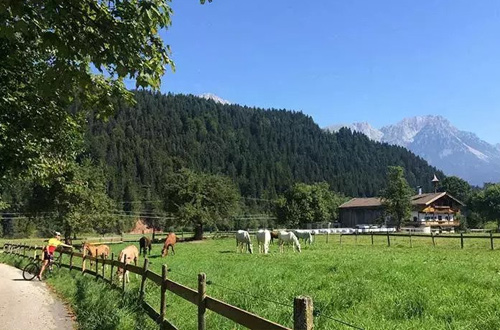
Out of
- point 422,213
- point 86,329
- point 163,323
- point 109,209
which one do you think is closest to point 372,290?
point 163,323

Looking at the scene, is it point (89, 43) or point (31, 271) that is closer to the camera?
point (89, 43)

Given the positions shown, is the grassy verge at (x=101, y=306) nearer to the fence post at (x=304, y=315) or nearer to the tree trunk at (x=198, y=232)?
the fence post at (x=304, y=315)

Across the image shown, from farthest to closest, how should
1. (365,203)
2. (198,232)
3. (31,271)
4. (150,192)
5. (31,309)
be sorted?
(150,192) → (365,203) → (198,232) → (31,271) → (31,309)

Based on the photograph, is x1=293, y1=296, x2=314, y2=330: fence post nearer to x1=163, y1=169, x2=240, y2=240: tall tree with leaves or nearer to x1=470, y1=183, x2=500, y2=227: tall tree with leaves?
x1=163, y1=169, x2=240, y2=240: tall tree with leaves

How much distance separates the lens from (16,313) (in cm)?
1186

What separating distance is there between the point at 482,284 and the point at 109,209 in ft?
176

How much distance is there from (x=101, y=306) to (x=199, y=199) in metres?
51.3

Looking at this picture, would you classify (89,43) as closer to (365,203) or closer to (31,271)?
(31,271)

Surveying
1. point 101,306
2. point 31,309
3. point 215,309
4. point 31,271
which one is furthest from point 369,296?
point 31,271

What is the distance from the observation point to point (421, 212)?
9169 centimetres

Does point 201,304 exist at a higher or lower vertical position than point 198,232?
higher

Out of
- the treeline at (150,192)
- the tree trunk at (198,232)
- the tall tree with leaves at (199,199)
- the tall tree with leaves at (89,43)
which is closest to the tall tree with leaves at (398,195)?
the treeline at (150,192)

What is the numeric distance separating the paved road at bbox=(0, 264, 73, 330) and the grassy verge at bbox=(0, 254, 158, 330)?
14.4 inches

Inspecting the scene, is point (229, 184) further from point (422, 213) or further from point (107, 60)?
point (107, 60)
